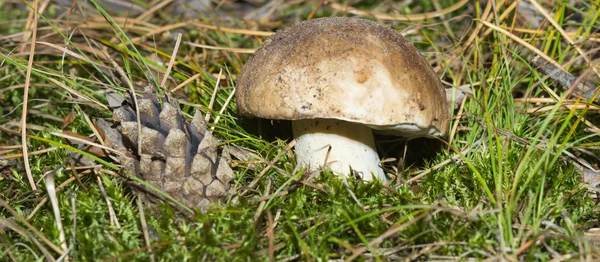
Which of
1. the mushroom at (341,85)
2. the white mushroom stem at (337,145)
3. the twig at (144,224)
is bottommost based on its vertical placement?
the twig at (144,224)

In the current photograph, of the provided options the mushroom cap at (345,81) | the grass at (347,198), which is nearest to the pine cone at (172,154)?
the grass at (347,198)

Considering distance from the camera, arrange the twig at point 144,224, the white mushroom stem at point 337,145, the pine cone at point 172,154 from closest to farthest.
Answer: the twig at point 144,224, the pine cone at point 172,154, the white mushroom stem at point 337,145

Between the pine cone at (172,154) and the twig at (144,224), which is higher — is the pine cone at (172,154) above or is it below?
above

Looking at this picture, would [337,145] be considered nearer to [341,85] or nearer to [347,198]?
[347,198]

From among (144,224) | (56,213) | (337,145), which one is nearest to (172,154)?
(144,224)

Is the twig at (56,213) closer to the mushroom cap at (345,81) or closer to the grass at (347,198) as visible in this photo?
the grass at (347,198)

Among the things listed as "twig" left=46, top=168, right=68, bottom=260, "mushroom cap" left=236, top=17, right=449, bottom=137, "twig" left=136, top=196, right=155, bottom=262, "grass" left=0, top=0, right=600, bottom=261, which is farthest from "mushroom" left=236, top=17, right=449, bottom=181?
"twig" left=46, top=168, right=68, bottom=260
